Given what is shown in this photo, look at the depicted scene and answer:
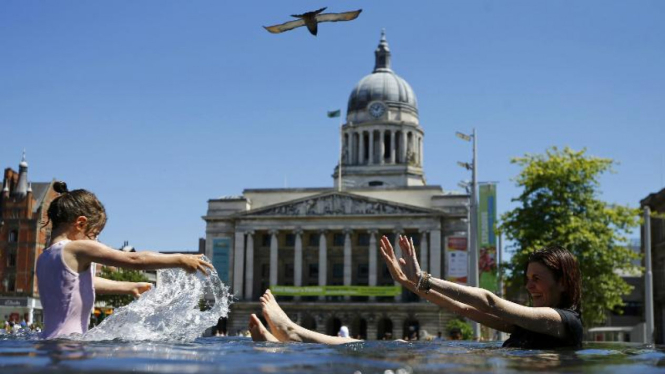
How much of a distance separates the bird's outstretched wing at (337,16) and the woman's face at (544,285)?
26.6ft

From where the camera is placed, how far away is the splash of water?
7633 millimetres

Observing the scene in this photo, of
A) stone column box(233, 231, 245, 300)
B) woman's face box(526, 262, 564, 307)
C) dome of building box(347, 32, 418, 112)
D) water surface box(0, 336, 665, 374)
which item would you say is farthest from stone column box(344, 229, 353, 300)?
water surface box(0, 336, 665, 374)

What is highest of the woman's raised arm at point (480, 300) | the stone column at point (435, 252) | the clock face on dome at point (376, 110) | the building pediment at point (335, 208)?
the clock face on dome at point (376, 110)

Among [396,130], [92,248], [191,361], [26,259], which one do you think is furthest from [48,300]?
[396,130]

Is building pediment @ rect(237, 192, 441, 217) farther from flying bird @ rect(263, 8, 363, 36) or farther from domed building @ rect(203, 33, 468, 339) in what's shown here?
flying bird @ rect(263, 8, 363, 36)

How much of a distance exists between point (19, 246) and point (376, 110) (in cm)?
4242

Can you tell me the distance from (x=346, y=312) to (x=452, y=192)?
1633cm

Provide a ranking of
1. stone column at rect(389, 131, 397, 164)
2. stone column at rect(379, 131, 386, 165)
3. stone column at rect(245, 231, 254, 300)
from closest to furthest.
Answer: stone column at rect(245, 231, 254, 300)
stone column at rect(389, 131, 397, 164)
stone column at rect(379, 131, 386, 165)

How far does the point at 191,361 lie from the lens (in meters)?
4.62

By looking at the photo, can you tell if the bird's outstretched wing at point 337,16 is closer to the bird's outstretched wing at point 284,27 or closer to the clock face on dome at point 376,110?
the bird's outstretched wing at point 284,27

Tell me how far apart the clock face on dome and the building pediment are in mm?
16580

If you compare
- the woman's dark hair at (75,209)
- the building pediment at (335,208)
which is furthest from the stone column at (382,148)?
the woman's dark hair at (75,209)

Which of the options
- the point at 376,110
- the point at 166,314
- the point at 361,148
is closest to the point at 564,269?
the point at 166,314

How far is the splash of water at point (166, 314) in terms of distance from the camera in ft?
25.0
